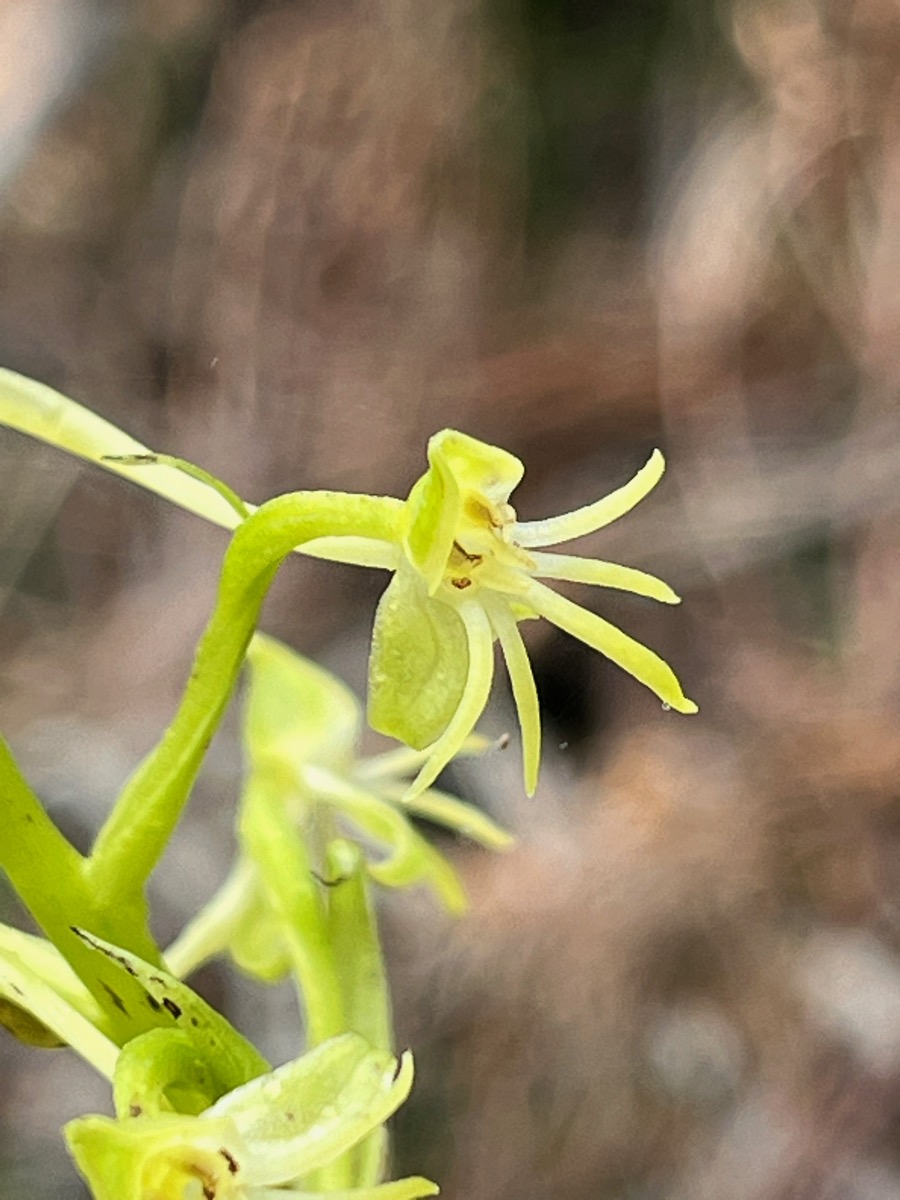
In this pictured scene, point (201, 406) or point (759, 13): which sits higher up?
point (759, 13)

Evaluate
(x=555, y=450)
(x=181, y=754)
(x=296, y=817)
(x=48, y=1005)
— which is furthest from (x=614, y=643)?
(x=555, y=450)

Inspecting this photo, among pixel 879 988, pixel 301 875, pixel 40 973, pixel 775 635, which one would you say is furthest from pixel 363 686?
pixel 40 973

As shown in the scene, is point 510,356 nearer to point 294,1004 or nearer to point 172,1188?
point 294,1004

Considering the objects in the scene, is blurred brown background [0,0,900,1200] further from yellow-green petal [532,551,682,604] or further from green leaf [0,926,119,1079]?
yellow-green petal [532,551,682,604]

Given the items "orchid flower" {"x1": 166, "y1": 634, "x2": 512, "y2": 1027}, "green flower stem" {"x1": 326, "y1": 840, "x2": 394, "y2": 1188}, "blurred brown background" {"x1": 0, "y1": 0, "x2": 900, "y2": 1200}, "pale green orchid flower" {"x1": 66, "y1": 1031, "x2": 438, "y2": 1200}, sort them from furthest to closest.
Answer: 1. "blurred brown background" {"x1": 0, "y1": 0, "x2": 900, "y2": 1200}
2. "orchid flower" {"x1": 166, "y1": 634, "x2": 512, "y2": 1027}
3. "green flower stem" {"x1": 326, "y1": 840, "x2": 394, "y2": 1188}
4. "pale green orchid flower" {"x1": 66, "y1": 1031, "x2": 438, "y2": 1200}

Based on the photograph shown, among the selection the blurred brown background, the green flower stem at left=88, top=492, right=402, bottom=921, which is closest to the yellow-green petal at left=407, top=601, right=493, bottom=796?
the green flower stem at left=88, top=492, right=402, bottom=921

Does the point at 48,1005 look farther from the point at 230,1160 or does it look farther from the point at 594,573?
the point at 594,573
